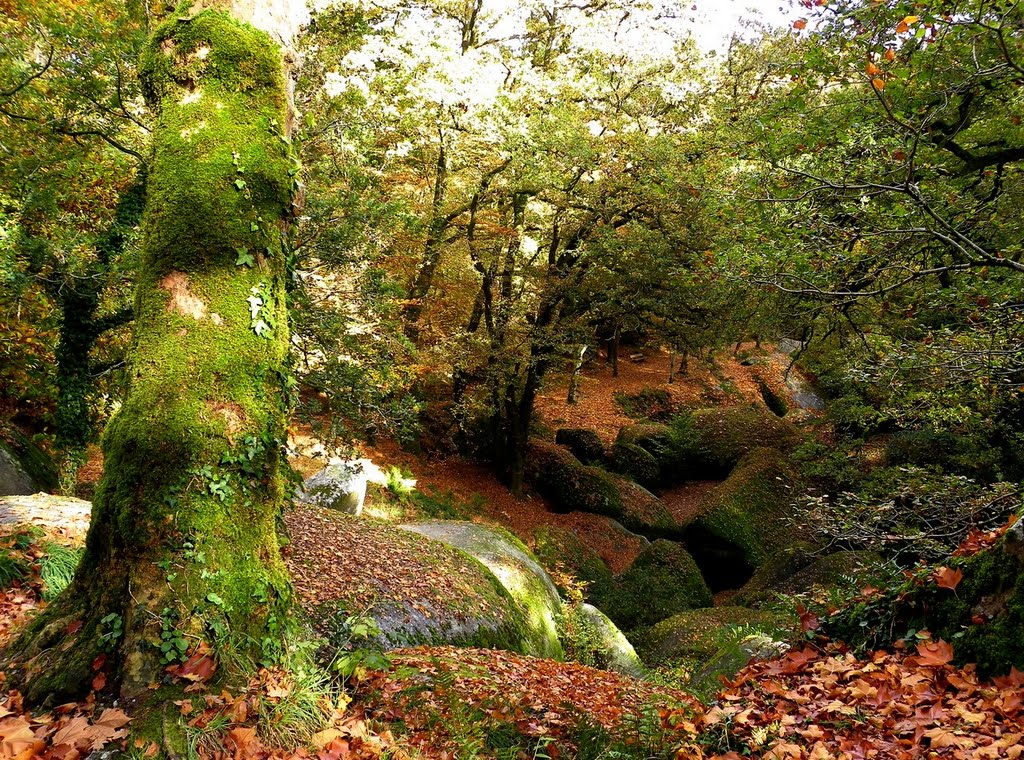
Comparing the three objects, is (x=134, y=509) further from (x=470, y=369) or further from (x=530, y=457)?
(x=530, y=457)

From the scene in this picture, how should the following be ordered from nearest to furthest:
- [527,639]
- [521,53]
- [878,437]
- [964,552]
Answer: [964,552], [527,639], [878,437], [521,53]

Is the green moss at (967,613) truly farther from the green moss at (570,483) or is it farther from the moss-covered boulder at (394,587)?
the green moss at (570,483)

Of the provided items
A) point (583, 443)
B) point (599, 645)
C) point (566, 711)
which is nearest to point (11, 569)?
point (566, 711)

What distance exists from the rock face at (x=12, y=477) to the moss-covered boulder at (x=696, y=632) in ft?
30.3

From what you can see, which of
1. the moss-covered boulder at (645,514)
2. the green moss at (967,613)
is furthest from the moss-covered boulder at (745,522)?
the green moss at (967,613)

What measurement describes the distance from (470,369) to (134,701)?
38.3 ft

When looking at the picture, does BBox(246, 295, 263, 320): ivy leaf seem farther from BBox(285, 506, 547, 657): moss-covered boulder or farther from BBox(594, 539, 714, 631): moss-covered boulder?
BBox(594, 539, 714, 631): moss-covered boulder

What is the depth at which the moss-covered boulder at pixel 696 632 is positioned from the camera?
28.8 feet

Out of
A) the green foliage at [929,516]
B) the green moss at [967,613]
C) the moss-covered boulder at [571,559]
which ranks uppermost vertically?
the green foliage at [929,516]

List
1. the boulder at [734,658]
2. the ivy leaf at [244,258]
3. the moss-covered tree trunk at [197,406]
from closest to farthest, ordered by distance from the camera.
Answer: the moss-covered tree trunk at [197,406], the ivy leaf at [244,258], the boulder at [734,658]

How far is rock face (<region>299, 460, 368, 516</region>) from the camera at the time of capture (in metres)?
11.4

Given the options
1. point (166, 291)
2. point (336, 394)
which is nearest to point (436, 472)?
point (336, 394)

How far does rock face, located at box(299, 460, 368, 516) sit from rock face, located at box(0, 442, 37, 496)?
172 inches

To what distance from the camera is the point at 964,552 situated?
396 cm
